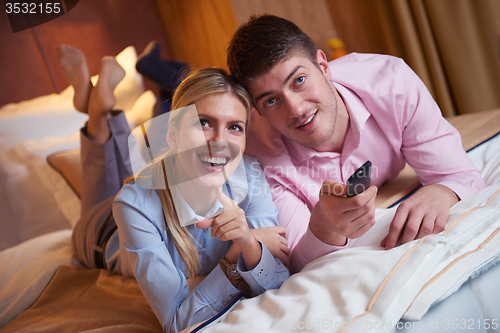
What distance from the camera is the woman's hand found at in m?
0.45

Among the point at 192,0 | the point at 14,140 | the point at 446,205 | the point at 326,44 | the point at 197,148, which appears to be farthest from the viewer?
the point at 326,44

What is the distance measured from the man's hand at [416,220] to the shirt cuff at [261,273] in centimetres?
15

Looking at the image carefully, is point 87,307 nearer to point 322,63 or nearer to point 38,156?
point 38,156

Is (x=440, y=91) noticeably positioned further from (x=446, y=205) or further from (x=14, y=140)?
(x=14, y=140)

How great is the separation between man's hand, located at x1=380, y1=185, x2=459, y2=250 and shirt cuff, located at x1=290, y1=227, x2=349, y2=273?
7cm

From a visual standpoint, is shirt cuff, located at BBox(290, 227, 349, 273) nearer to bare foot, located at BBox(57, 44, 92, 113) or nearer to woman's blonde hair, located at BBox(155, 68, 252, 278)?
woman's blonde hair, located at BBox(155, 68, 252, 278)

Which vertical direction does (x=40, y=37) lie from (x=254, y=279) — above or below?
above

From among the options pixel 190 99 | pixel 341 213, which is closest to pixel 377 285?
pixel 341 213

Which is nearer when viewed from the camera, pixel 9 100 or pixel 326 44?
pixel 9 100

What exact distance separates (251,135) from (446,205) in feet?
1.02

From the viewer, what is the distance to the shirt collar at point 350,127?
0.68 m

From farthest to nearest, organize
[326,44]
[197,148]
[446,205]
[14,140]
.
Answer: [326,44]
[14,140]
[446,205]
[197,148]

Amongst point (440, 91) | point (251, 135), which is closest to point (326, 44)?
point (440, 91)

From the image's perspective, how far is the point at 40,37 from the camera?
21.2 inches
